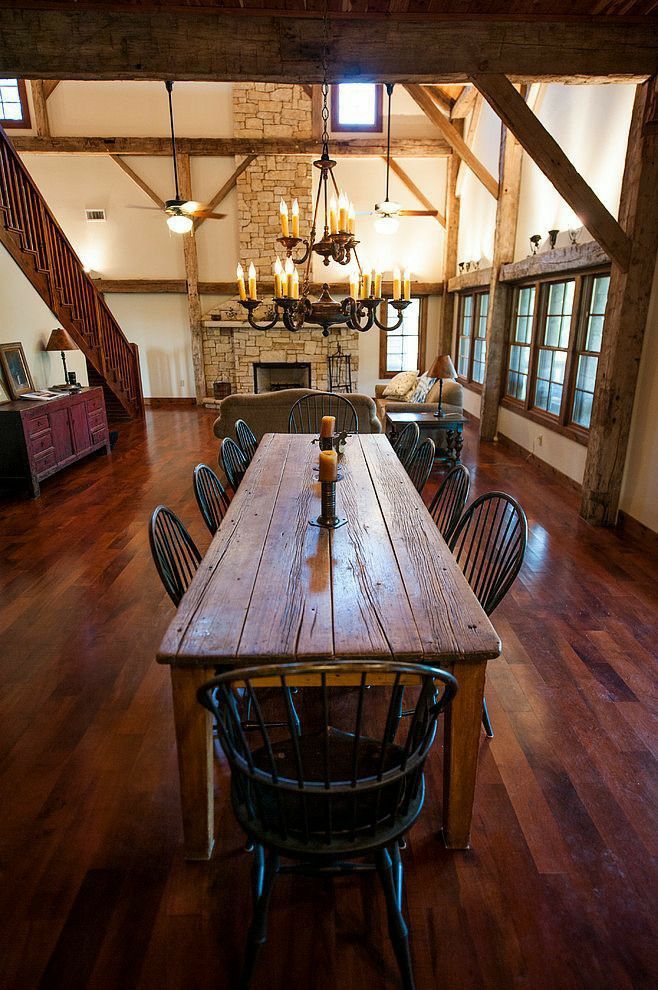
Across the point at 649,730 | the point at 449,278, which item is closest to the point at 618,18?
the point at 649,730

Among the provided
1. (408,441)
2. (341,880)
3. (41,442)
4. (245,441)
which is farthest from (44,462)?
(341,880)

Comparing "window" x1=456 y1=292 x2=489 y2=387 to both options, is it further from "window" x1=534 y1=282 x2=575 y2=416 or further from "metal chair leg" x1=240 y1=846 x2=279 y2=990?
"metal chair leg" x1=240 y1=846 x2=279 y2=990

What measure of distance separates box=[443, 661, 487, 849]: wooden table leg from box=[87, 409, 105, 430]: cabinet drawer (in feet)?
18.0

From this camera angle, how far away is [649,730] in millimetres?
2127

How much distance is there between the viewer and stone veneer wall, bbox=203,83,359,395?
27.6 feet

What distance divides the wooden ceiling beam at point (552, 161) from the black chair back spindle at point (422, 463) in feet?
6.09

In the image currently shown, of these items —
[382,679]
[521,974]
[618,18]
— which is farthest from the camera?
[618,18]

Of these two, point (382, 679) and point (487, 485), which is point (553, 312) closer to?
point (487, 485)

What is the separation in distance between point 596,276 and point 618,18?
1.81m

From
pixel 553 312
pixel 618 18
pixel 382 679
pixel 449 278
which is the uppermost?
pixel 618 18

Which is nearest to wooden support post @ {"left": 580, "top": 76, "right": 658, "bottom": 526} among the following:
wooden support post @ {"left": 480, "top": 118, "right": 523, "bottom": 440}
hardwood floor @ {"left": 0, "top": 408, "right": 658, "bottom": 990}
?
hardwood floor @ {"left": 0, "top": 408, "right": 658, "bottom": 990}

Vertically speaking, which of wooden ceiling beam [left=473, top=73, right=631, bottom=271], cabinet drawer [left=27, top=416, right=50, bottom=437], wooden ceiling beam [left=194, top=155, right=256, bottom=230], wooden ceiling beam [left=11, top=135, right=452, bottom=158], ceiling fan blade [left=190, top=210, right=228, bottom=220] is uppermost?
wooden ceiling beam [left=11, top=135, right=452, bottom=158]

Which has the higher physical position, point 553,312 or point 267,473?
point 553,312

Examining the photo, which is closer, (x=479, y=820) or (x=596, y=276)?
(x=479, y=820)
